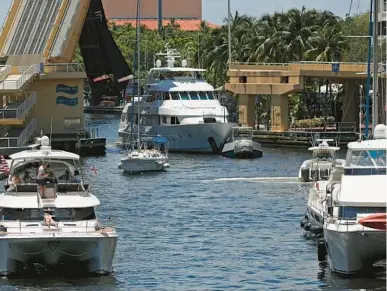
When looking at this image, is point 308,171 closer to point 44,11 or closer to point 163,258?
point 163,258

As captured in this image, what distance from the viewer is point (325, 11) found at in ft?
368

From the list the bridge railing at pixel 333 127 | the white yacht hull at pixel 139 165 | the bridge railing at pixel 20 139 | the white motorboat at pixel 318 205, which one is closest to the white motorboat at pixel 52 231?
the white motorboat at pixel 318 205

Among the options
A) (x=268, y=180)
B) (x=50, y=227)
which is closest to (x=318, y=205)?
(x=50, y=227)

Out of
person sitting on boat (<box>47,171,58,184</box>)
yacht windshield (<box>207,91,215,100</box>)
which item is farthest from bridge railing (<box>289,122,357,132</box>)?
person sitting on boat (<box>47,171,58,184</box>)

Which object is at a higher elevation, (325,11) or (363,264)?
(325,11)

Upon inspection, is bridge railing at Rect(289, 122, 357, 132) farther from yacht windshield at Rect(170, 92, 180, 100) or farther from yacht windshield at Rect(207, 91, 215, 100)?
yacht windshield at Rect(170, 92, 180, 100)

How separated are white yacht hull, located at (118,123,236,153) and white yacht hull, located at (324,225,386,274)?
50.0 metres

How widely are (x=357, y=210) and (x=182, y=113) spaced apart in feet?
171

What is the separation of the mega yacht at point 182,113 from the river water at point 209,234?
11113 mm

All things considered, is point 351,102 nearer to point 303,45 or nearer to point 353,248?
point 303,45

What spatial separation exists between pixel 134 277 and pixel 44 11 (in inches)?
2177

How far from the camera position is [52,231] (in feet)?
118

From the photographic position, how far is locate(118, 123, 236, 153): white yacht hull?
284ft

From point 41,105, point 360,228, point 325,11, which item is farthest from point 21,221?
point 325,11
